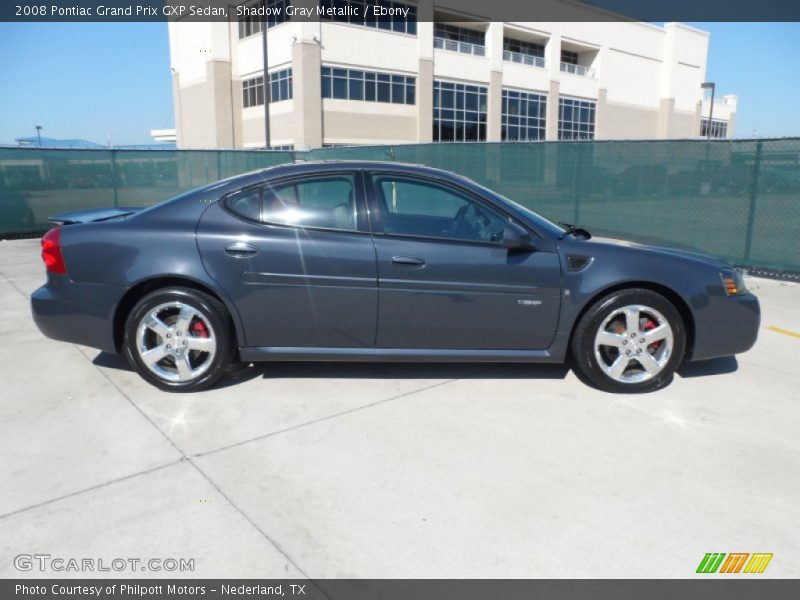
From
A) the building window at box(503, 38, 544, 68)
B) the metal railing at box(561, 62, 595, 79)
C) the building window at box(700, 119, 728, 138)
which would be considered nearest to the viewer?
the building window at box(503, 38, 544, 68)

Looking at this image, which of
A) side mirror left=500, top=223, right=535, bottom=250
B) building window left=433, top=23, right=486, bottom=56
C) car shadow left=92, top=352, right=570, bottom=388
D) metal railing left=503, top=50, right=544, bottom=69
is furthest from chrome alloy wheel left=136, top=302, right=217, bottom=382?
metal railing left=503, top=50, right=544, bottom=69

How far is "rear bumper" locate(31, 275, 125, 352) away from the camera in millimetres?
4141

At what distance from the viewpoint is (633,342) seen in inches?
163

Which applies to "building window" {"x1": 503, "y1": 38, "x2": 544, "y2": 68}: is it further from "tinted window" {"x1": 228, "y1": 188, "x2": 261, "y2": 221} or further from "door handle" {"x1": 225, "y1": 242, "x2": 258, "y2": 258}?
"door handle" {"x1": 225, "y1": 242, "x2": 258, "y2": 258}

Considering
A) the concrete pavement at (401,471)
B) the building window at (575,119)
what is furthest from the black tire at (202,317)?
the building window at (575,119)

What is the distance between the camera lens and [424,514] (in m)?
2.82

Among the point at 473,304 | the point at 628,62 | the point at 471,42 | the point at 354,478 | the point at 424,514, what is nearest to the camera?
the point at 424,514

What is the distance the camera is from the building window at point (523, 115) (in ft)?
149

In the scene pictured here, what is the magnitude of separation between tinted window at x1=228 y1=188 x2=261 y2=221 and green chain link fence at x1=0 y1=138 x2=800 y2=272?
2.65m

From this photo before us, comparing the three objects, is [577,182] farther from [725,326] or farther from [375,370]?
[375,370]

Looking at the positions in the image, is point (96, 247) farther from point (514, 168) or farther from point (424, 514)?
point (514, 168)
